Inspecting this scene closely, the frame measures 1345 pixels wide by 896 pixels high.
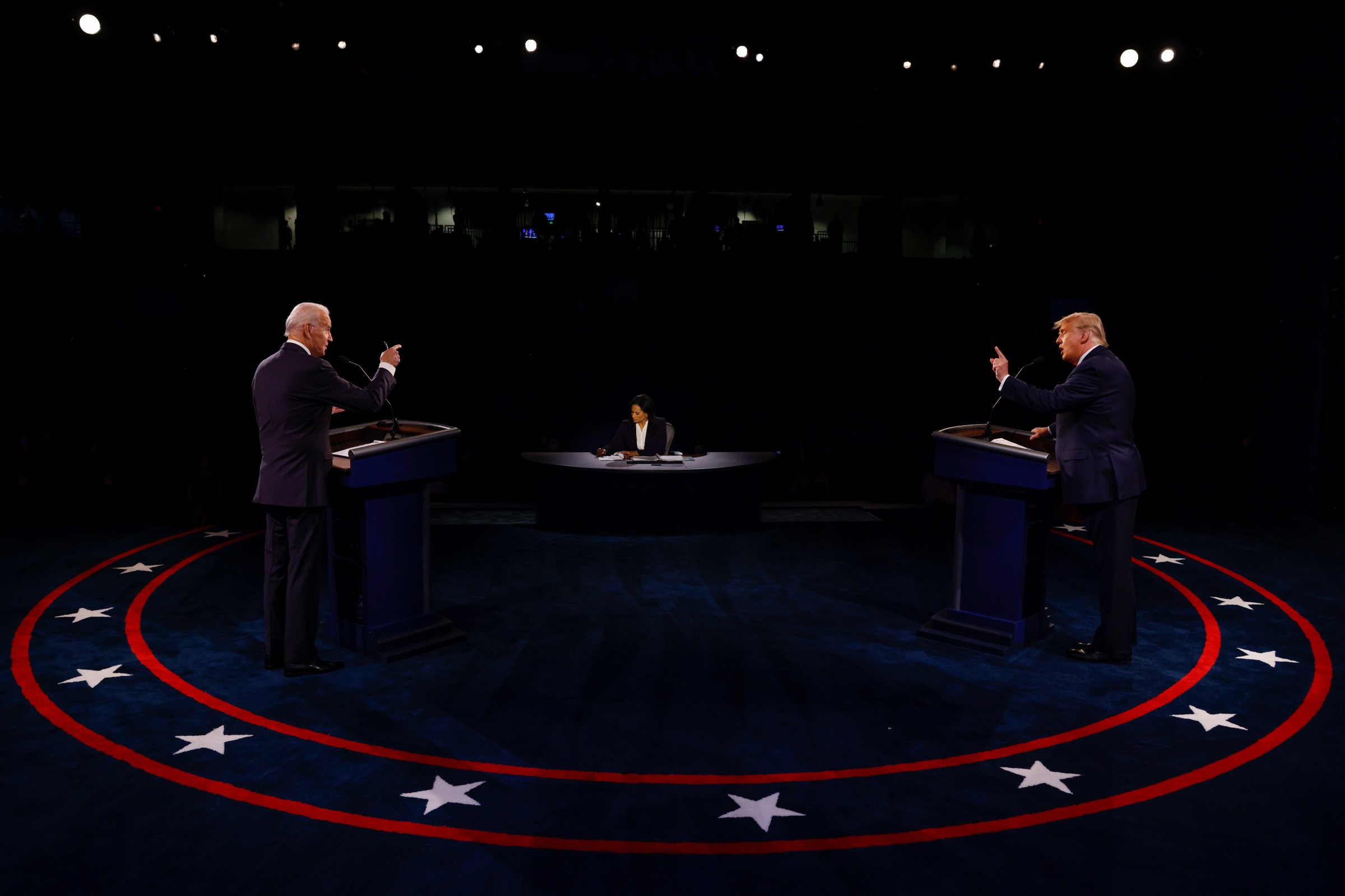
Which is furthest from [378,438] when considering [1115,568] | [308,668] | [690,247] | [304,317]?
[690,247]

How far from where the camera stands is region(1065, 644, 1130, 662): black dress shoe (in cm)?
472

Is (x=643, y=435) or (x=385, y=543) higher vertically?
(x=643, y=435)

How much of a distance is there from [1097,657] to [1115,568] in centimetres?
53

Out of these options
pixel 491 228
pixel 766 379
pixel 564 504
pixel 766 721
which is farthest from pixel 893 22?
pixel 766 721

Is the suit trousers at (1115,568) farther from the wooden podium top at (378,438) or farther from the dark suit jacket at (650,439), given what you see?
the dark suit jacket at (650,439)

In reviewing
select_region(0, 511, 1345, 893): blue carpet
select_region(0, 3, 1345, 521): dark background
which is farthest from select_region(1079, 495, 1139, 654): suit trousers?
select_region(0, 3, 1345, 521): dark background

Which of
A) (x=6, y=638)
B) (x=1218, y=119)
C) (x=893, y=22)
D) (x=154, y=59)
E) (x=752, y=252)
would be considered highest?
(x=893, y=22)

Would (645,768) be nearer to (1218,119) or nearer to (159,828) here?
(159,828)

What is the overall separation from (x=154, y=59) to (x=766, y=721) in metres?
11.6

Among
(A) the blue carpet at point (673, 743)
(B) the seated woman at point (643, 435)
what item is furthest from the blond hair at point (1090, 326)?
(B) the seated woman at point (643, 435)

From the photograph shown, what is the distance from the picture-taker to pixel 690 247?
41.1 ft

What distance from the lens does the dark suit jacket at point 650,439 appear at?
27.6ft

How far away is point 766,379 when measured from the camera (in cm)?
1188

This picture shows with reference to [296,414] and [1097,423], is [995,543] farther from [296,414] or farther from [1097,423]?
[296,414]
